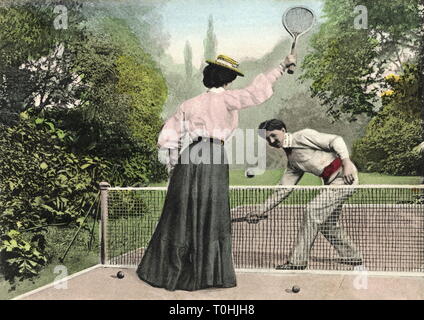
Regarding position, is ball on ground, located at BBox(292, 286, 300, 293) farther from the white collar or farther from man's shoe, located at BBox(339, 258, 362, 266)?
the white collar

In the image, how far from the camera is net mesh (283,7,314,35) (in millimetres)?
7594

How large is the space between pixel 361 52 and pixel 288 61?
5.28 feet

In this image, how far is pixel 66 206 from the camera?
8781 mm

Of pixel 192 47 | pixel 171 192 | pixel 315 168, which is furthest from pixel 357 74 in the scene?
pixel 171 192

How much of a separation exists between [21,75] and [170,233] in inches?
147

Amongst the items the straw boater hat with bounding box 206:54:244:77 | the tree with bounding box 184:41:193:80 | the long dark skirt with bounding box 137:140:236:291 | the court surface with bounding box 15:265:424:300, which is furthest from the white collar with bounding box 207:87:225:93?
the court surface with bounding box 15:265:424:300

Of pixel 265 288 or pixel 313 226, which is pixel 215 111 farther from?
pixel 265 288

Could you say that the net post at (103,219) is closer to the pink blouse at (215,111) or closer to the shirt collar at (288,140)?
the pink blouse at (215,111)

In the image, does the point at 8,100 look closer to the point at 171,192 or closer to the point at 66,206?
the point at 66,206

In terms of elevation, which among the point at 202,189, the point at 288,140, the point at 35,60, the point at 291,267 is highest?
the point at 35,60

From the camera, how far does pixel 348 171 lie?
759cm

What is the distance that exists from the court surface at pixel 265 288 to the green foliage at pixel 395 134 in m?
1.48

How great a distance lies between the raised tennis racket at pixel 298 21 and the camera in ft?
24.9

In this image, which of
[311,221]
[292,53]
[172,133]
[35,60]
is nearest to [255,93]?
[292,53]
